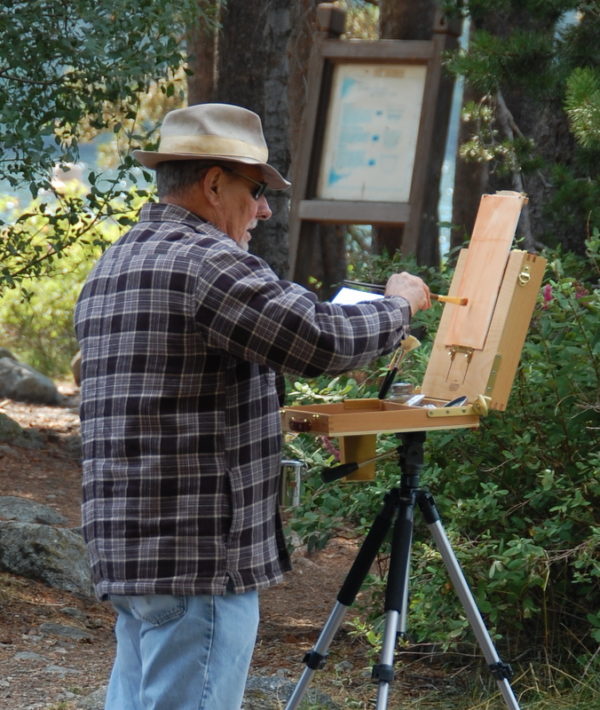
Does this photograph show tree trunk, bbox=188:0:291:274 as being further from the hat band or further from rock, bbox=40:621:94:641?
the hat band

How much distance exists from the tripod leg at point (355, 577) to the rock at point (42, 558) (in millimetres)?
2368

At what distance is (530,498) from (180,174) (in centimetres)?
190

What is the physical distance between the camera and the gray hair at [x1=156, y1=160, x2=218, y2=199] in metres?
2.59

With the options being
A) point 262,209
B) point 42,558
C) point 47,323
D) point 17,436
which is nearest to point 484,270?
point 262,209

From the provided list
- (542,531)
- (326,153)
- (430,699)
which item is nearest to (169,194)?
(542,531)

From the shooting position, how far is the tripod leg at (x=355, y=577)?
3014 mm

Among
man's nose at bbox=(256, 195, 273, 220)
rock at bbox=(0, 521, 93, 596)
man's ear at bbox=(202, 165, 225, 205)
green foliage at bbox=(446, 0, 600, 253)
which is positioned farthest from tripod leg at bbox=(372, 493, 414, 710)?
rock at bbox=(0, 521, 93, 596)

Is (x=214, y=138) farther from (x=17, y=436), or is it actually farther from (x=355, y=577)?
(x=17, y=436)

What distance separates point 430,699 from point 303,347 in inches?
83.2

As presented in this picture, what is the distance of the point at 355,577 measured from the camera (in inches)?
121

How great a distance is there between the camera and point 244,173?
2602 mm

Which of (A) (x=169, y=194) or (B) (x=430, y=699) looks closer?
(A) (x=169, y=194)

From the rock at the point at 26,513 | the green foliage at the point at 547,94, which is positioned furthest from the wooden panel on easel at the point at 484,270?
the rock at the point at 26,513

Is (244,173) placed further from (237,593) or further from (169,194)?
(237,593)
